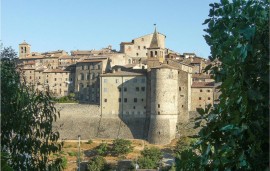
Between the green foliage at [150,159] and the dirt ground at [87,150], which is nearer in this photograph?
the green foliage at [150,159]

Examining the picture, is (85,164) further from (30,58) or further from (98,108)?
(30,58)

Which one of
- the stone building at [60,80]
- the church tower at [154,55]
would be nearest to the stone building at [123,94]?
the church tower at [154,55]

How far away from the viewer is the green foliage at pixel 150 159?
35844 millimetres

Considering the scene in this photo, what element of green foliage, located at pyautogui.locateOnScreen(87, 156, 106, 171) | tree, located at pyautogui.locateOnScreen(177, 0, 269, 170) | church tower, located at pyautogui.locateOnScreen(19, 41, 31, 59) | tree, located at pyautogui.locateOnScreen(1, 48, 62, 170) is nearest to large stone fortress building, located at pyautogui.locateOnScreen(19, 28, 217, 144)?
green foliage, located at pyautogui.locateOnScreen(87, 156, 106, 171)

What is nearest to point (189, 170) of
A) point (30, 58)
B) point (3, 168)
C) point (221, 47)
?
point (221, 47)

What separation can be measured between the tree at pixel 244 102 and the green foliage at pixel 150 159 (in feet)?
102

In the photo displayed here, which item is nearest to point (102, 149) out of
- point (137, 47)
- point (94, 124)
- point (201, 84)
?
point (94, 124)

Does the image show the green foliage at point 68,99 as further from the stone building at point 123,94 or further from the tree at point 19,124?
the tree at point 19,124

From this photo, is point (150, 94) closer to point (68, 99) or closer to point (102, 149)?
point (102, 149)

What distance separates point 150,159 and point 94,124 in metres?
16.9

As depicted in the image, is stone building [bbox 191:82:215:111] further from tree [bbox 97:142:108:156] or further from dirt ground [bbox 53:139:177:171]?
tree [bbox 97:142:108:156]

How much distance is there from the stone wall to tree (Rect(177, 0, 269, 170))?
149 feet

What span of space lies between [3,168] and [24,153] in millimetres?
2574

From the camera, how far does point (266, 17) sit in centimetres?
505
